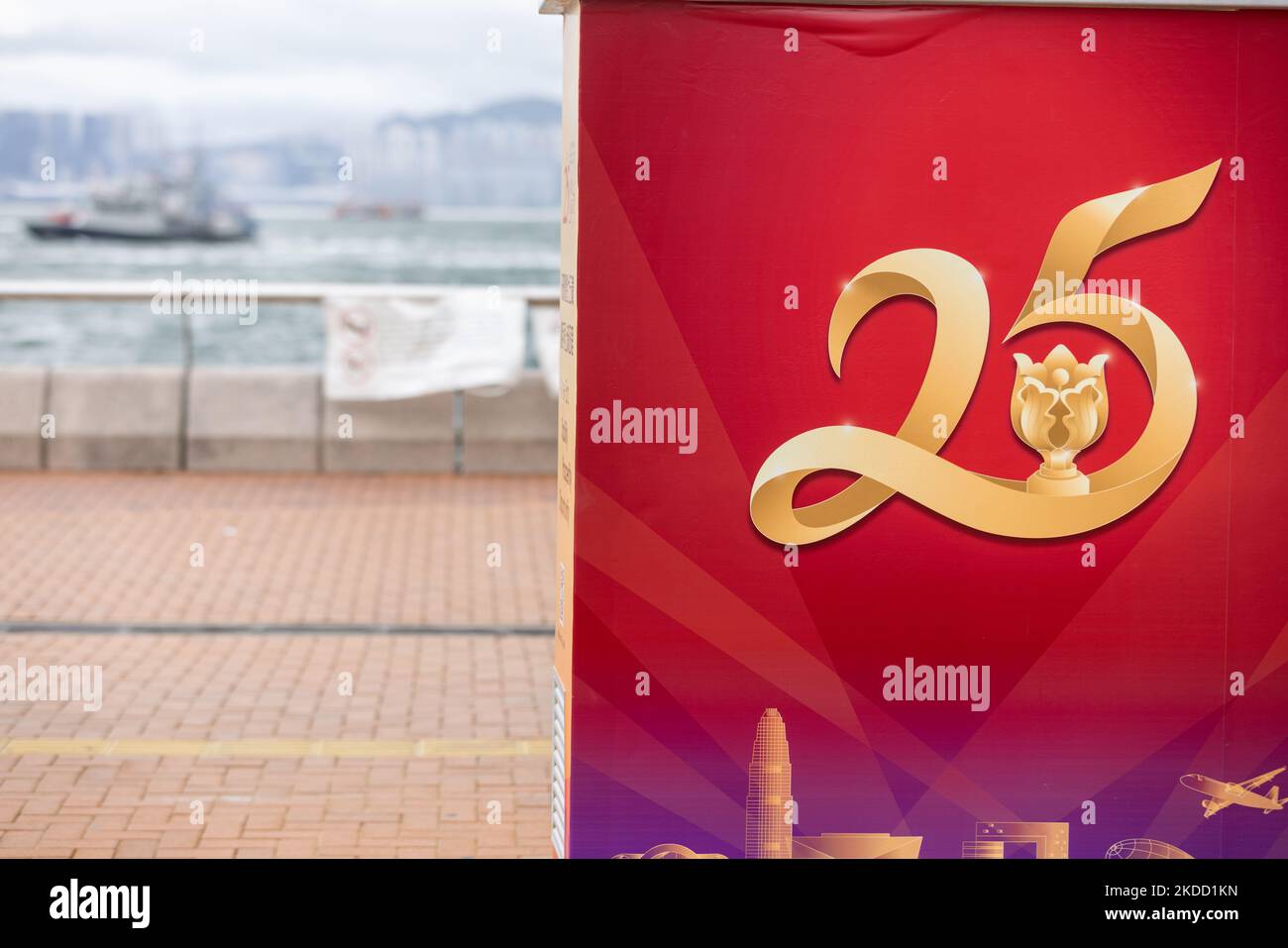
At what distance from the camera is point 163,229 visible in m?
120

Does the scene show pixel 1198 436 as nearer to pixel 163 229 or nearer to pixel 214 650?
pixel 214 650

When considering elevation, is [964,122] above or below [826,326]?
above

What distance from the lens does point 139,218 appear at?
12050 centimetres

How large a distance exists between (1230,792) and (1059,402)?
127 cm

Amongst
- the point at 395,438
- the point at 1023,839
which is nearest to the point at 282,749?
the point at 1023,839

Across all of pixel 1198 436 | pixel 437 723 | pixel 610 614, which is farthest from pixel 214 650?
pixel 1198 436

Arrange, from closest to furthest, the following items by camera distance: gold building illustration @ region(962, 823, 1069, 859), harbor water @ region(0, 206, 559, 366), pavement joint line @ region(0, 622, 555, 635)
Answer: gold building illustration @ region(962, 823, 1069, 859), pavement joint line @ region(0, 622, 555, 635), harbor water @ region(0, 206, 559, 366)

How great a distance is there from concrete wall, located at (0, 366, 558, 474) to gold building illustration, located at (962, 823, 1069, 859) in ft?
28.6

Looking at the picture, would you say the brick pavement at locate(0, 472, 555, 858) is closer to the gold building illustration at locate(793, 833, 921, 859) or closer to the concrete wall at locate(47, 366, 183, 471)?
the concrete wall at locate(47, 366, 183, 471)

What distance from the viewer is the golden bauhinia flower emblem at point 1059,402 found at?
4.54 metres

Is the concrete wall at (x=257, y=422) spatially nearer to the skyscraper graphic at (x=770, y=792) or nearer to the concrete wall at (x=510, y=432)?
the concrete wall at (x=510, y=432)

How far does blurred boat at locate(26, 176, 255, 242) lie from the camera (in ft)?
393

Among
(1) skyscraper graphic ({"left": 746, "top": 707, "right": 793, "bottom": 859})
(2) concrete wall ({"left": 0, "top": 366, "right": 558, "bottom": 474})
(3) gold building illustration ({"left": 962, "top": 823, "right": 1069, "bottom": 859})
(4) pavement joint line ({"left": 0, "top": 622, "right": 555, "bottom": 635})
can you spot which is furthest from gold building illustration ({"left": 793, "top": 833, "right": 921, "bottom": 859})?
(2) concrete wall ({"left": 0, "top": 366, "right": 558, "bottom": 474})
